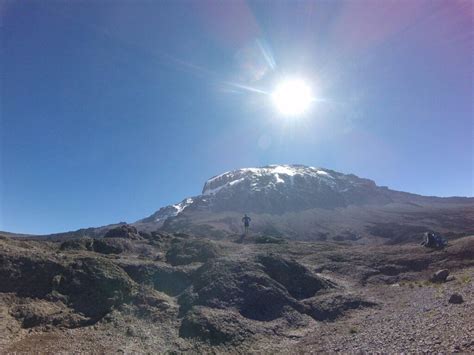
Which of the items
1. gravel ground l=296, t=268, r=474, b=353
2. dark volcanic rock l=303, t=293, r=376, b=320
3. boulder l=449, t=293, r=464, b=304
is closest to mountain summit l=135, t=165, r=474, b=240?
dark volcanic rock l=303, t=293, r=376, b=320

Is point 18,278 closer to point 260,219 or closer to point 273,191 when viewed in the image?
point 260,219

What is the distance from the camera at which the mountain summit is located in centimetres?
11106

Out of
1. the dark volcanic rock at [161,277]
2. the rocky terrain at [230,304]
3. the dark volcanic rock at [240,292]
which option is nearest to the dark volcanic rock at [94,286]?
the rocky terrain at [230,304]

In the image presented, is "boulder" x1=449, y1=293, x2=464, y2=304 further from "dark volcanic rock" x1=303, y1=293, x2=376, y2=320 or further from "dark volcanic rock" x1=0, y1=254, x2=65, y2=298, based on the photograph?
"dark volcanic rock" x1=0, y1=254, x2=65, y2=298

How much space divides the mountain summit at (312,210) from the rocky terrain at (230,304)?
49.7 meters

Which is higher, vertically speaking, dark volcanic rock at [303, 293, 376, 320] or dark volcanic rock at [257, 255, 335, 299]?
dark volcanic rock at [257, 255, 335, 299]

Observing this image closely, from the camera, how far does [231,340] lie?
26.0 meters

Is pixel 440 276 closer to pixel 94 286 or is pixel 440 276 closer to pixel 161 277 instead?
pixel 161 277

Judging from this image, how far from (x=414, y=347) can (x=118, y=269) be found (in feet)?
87.2

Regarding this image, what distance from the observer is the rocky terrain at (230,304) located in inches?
890

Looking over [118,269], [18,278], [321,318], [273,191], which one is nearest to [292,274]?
[321,318]

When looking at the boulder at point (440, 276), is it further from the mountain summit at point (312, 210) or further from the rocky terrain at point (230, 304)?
the mountain summit at point (312, 210)

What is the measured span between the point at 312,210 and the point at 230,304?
124440 mm

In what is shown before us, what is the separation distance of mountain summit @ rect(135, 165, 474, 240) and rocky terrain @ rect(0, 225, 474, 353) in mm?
49741
